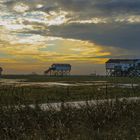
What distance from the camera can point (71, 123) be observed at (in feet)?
40.7

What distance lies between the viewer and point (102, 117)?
1338 centimetres

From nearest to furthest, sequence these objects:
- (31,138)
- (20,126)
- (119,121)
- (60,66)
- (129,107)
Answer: (31,138)
(20,126)
(119,121)
(129,107)
(60,66)

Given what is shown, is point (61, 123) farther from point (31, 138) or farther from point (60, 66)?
point (60, 66)

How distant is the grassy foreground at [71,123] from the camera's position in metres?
11.0

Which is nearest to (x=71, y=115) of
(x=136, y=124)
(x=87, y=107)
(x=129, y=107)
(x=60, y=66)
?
(x=87, y=107)

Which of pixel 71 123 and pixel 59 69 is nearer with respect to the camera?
pixel 71 123

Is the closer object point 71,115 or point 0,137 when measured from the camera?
point 0,137

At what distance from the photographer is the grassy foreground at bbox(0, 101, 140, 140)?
1102 centimetres

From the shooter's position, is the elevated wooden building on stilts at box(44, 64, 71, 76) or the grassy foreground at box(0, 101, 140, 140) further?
the elevated wooden building on stilts at box(44, 64, 71, 76)

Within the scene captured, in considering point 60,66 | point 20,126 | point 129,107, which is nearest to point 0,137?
point 20,126

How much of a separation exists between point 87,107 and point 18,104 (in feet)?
7.31

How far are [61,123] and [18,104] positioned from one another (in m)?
1.54

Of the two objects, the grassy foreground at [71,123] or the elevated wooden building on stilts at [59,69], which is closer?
the grassy foreground at [71,123]

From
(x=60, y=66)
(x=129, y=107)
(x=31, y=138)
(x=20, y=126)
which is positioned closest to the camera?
(x=31, y=138)
